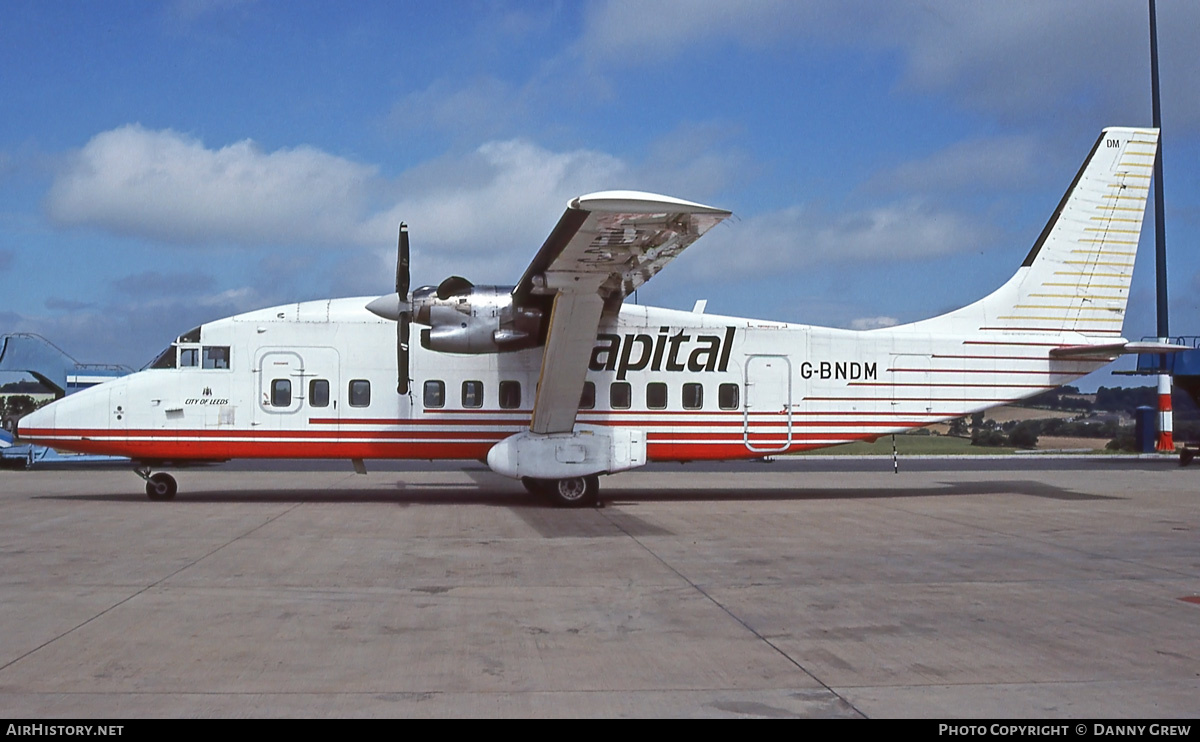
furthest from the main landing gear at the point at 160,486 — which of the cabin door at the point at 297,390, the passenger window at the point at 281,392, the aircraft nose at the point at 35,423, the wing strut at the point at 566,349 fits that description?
the wing strut at the point at 566,349

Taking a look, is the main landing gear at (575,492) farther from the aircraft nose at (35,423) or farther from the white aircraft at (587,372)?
the aircraft nose at (35,423)

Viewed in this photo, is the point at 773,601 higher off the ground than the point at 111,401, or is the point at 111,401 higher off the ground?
the point at 111,401

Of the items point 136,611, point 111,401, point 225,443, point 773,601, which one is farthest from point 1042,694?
point 111,401

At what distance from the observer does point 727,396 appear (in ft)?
57.6

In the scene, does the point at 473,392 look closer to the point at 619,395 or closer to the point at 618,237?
the point at 619,395

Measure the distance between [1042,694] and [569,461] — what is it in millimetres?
10952

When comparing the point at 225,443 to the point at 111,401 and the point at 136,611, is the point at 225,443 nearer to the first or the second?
the point at 111,401

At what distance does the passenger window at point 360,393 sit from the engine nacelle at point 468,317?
168 cm

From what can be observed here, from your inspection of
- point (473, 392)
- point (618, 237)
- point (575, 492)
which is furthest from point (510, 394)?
point (618, 237)

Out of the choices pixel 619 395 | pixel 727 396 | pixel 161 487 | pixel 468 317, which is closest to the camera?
pixel 468 317

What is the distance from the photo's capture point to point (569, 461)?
52.5 ft

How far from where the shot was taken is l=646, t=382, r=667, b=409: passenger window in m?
17.4

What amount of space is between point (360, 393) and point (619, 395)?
4595mm

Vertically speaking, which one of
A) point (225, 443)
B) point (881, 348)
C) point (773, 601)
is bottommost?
point (773, 601)
